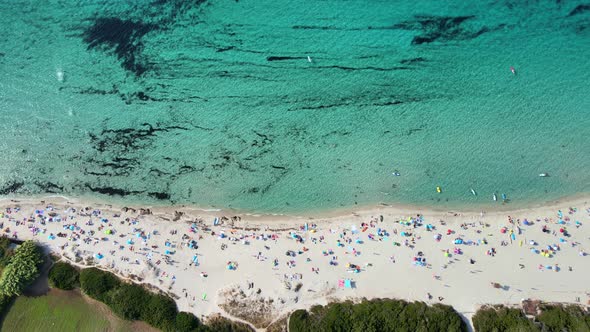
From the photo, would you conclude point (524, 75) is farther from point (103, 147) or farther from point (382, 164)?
point (103, 147)

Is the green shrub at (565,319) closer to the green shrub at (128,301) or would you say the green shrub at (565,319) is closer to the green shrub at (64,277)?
the green shrub at (128,301)

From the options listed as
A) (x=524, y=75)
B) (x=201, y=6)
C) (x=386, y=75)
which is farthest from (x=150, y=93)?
(x=524, y=75)

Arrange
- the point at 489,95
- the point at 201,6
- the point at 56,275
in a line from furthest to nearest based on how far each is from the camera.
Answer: the point at 201,6, the point at 489,95, the point at 56,275

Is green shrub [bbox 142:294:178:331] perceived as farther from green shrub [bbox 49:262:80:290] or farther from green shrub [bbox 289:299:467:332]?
green shrub [bbox 289:299:467:332]

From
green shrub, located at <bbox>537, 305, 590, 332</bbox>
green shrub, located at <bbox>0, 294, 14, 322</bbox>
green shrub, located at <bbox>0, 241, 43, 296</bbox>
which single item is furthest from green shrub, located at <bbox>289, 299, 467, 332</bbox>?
green shrub, located at <bbox>0, 294, 14, 322</bbox>

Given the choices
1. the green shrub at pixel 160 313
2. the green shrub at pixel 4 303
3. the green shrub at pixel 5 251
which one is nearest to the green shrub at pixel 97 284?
the green shrub at pixel 160 313
